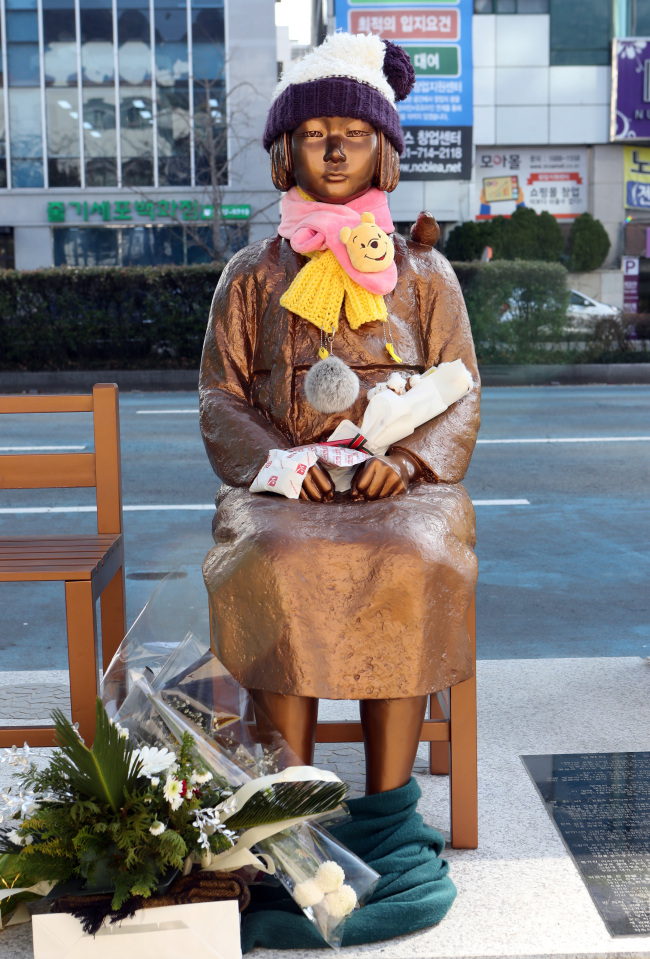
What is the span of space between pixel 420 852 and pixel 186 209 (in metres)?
23.3

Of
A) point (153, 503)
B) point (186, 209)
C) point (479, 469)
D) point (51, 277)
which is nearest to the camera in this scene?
point (153, 503)

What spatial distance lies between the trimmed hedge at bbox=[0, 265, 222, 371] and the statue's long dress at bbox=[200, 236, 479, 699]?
41.2 ft

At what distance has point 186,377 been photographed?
14.8 m

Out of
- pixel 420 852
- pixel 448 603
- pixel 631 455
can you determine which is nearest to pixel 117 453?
pixel 448 603

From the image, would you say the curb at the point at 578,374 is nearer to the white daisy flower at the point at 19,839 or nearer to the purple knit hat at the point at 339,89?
the purple knit hat at the point at 339,89

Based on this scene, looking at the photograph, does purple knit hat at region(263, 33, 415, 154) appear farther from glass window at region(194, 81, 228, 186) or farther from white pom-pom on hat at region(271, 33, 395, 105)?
glass window at region(194, 81, 228, 186)

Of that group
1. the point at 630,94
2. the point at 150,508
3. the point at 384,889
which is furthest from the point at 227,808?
the point at 630,94

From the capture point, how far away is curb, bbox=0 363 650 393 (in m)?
14.8

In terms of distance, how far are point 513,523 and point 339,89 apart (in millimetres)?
4246

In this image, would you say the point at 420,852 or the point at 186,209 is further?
the point at 186,209

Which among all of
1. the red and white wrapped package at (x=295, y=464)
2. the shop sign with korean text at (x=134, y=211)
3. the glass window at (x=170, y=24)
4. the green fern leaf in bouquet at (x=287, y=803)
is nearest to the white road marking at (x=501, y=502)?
the red and white wrapped package at (x=295, y=464)

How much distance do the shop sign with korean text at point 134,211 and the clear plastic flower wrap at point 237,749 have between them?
22547 mm

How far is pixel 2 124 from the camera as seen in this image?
24.2 meters

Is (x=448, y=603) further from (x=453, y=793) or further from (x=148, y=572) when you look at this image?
(x=148, y=572)
